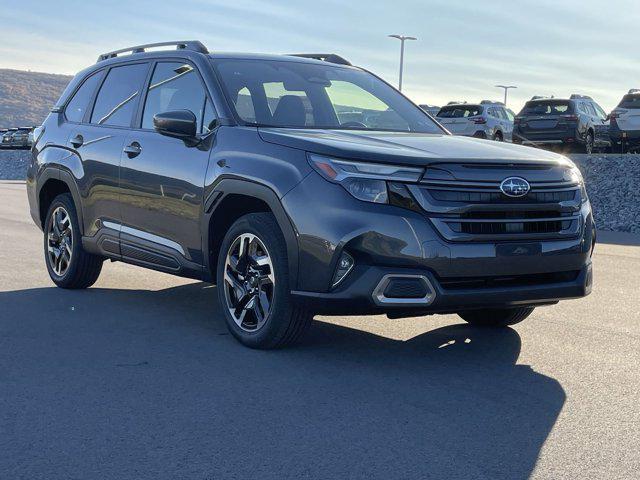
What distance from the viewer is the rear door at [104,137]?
24.4 feet

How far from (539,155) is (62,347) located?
303cm

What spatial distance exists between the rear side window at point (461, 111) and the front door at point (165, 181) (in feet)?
86.0

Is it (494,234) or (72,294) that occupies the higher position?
(494,234)

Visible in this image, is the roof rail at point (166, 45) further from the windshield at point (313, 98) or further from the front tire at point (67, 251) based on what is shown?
the front tire at point (67, 251)

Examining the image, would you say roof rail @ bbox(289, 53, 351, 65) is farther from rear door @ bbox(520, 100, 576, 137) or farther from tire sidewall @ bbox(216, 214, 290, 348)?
rear door @ bbox(520, 100, 576, 137)

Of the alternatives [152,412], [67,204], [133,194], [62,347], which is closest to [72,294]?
[67,204]

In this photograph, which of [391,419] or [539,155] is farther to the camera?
[539,155]

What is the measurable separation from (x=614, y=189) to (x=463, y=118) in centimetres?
1586

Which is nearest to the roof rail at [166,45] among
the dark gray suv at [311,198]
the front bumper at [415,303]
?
the dark gray suv at [311,198]

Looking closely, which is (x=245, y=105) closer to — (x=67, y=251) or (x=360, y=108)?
(x=360, y=108)

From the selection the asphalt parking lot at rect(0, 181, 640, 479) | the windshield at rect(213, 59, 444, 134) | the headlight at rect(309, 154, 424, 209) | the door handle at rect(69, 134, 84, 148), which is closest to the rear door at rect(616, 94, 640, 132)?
the asphalt parking lot at rect(0, 181, 640, 479)

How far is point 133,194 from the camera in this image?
7090 millimetres

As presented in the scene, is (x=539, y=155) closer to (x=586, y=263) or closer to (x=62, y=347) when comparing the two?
(x=586, y=263)

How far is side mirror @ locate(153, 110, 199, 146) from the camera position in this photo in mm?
6340
